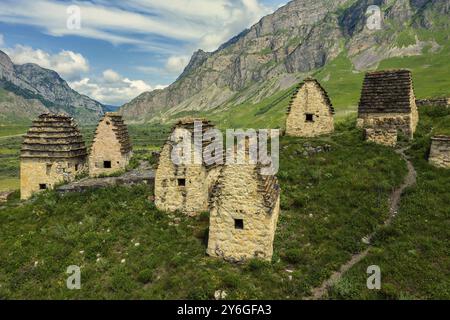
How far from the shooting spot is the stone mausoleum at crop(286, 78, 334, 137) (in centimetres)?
2983

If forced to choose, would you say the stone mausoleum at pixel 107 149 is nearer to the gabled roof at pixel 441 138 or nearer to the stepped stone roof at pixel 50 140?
the stepped stone roof at pixel 50 140

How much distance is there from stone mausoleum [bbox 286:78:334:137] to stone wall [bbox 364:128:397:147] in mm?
4206

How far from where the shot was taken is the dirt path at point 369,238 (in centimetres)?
1339

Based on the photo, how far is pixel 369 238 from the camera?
1630cm

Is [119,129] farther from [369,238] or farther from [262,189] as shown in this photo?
[369,238]

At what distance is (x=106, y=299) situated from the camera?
13523 millimetres

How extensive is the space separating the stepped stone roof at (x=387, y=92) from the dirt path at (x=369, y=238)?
5191 mm

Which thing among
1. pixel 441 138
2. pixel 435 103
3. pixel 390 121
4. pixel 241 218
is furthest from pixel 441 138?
pixel 435 103

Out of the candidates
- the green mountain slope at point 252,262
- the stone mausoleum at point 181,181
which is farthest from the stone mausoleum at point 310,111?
the stone mausoleum at point 181,181

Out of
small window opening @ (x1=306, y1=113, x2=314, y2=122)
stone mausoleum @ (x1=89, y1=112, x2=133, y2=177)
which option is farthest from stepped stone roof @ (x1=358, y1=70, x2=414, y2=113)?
stone mausoleum @ (x1=89, y1=112, x2=133, y2=177)

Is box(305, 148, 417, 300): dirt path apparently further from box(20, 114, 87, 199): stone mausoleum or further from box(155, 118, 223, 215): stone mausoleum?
box(20, 114, 87, 199): stone mausoleum

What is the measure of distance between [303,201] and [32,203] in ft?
55.8

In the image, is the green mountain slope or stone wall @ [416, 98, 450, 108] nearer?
the green mountain slope

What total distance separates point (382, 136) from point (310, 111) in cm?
635
